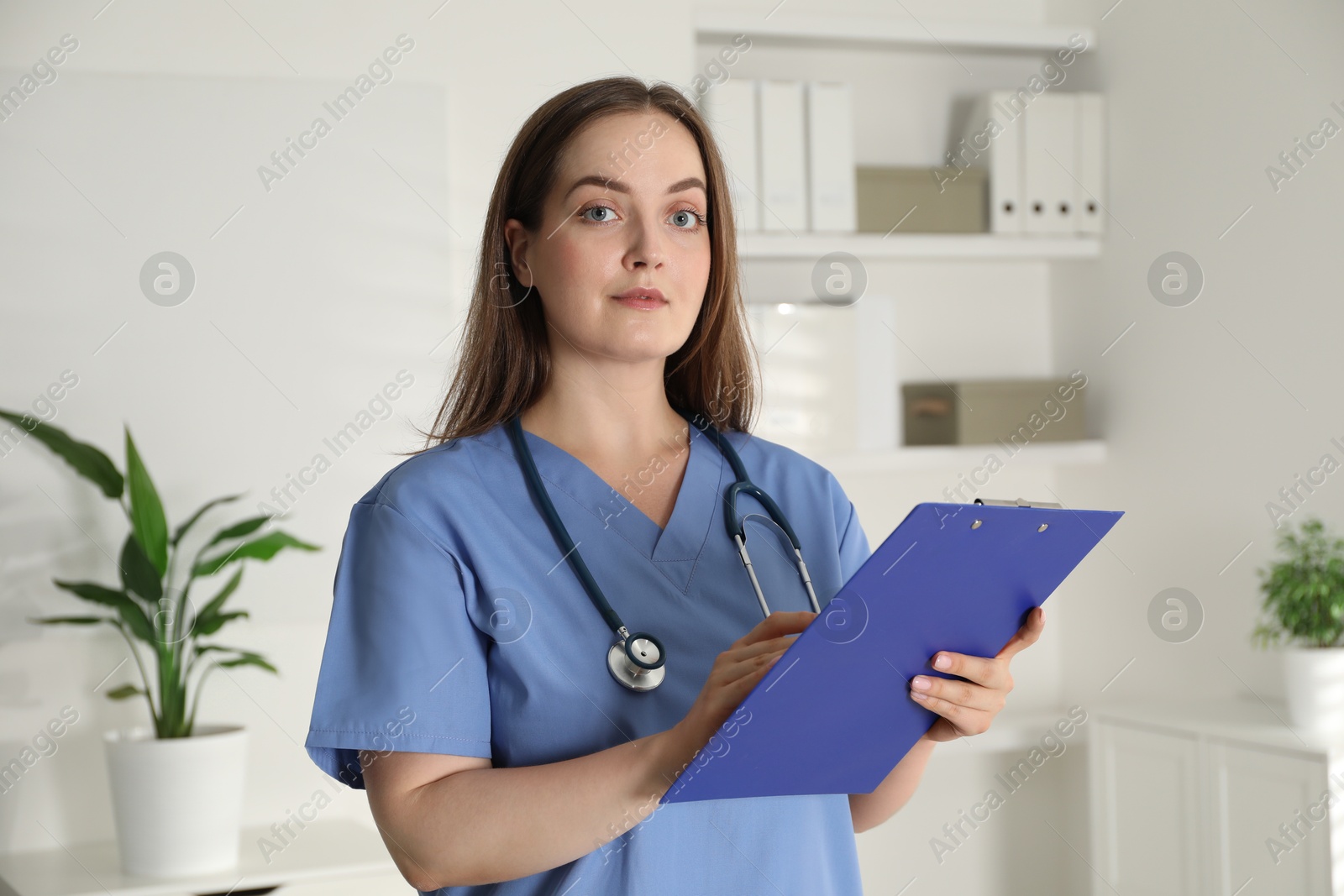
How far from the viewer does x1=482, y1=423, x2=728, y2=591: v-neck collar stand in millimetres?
976

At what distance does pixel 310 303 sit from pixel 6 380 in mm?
545

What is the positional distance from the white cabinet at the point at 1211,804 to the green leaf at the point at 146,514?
1.81 meters

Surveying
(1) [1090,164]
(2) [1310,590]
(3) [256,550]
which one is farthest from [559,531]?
(1) [1090,164]

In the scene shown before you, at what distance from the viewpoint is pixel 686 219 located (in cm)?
99

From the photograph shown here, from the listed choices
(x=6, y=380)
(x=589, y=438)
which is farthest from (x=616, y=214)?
(x=6, y=380)

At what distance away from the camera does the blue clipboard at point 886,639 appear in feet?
2.19

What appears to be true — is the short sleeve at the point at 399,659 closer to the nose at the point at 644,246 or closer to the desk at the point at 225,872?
the nose at the point at 644,246

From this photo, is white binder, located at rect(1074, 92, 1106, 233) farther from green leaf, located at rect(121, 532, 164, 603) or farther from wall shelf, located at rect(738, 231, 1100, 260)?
green leaf, located at rect(121, 532, 164, 603)

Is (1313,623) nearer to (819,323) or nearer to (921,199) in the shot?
(819,323)

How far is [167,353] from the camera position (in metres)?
2.07

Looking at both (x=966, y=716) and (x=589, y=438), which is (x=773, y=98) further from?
(x=966, y=716)

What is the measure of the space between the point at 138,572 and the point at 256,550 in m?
0.19

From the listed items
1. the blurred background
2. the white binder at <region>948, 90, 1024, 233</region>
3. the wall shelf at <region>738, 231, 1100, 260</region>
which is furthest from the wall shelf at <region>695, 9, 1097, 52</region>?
the wall shelf at <region>738, 231, 1100, 260</region>

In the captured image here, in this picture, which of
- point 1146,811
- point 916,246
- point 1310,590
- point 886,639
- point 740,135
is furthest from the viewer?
point 916,246
